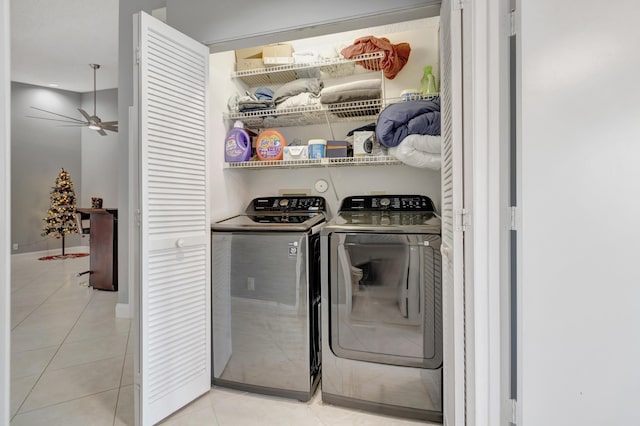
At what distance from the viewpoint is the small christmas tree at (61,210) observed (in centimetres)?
618

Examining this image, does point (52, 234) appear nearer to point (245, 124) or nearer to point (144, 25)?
point (245, 124)

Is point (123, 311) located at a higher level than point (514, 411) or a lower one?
lower

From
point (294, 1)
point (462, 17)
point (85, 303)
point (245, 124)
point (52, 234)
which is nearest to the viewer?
point (462, 17)

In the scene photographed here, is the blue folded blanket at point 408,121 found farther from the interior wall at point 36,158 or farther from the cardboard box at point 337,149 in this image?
the interior wall at point 36,158

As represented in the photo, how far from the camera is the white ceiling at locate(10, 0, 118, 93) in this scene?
11.8 ft

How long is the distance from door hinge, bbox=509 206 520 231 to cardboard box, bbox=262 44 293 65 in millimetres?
1831

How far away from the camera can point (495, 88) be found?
1090 millimetres

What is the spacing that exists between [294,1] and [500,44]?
111 cm

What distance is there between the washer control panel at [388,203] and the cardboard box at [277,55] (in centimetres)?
109

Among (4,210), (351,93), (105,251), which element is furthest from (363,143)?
(105,251)

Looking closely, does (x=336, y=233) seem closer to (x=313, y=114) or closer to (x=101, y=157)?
(x=313, y=114)

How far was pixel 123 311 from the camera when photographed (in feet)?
10.3

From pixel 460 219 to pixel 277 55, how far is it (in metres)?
1.85

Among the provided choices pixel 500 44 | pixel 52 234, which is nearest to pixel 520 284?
pixel 500 44
